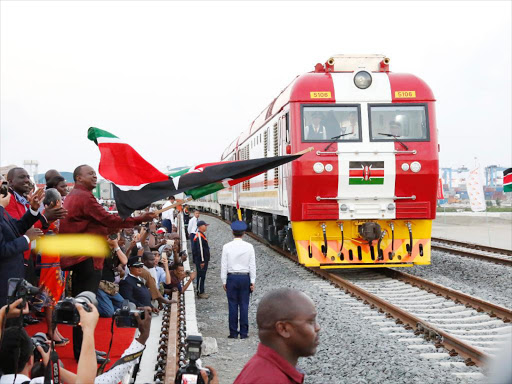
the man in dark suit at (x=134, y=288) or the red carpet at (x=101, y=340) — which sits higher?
the man in dark suit at (x=134, y=288)

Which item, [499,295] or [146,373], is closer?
[146,373]

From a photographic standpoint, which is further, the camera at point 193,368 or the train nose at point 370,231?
the train nose at point 370,231

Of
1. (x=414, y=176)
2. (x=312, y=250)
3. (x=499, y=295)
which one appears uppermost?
(x=414, y=176)

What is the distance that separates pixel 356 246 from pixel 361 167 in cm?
150

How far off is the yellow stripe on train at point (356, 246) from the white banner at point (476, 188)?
1109 cm

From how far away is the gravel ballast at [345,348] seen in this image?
6027 millimetres

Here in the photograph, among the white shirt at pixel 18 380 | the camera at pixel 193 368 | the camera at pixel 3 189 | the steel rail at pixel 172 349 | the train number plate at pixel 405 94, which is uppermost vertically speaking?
the train number plate at pixel 405 94

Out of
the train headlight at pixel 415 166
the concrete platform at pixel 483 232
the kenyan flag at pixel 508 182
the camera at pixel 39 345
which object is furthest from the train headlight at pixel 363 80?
the concrete platform at pixel 483 232

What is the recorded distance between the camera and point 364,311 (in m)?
8.95

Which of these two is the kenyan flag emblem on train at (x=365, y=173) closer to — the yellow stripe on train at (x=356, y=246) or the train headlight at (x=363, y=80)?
the yellow stripe on train at (x=356, y=246)

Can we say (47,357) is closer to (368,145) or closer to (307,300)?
(307,300)

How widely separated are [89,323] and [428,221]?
9.44 metres

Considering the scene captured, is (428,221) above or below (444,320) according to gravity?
above

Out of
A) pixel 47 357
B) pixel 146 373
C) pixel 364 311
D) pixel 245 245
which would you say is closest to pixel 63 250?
pixel 146 373
